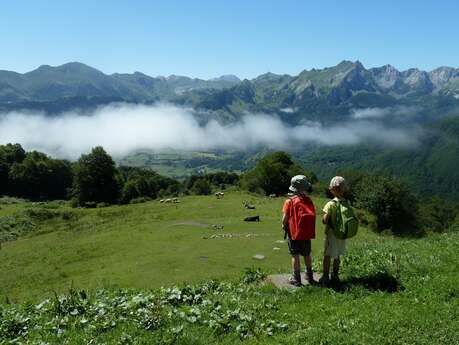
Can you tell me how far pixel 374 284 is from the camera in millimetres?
15234

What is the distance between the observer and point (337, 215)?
15.2 metres

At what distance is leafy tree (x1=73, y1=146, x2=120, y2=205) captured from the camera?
107 metres

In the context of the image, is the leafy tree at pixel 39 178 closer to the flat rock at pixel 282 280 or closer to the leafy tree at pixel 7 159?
the leafy tree at pixel 7 159

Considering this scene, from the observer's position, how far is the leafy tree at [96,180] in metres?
107

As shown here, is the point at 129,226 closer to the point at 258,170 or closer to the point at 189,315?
the point at 189,315

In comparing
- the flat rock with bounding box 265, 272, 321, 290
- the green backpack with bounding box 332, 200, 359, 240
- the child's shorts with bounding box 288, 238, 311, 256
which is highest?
the green backpack with bounding box 332, 200, 359, 240

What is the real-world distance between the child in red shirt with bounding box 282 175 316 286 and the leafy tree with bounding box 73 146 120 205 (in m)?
96.5

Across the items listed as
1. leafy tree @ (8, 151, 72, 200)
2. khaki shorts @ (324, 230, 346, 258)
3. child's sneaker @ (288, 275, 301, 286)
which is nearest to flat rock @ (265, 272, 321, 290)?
child's sneaker @ (288, 275, 301, 286)

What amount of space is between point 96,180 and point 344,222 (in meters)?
99.4

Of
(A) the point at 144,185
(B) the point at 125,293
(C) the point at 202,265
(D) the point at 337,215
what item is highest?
(D) the point at 337,215

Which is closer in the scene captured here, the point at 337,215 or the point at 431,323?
the point at 431,323

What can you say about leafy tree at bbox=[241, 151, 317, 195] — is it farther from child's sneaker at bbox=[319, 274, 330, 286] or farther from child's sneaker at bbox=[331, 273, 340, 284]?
child's sneaker at bbox=[319, 274, 330, 286]

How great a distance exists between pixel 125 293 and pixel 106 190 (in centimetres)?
9784

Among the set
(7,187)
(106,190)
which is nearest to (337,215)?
(106,190)
